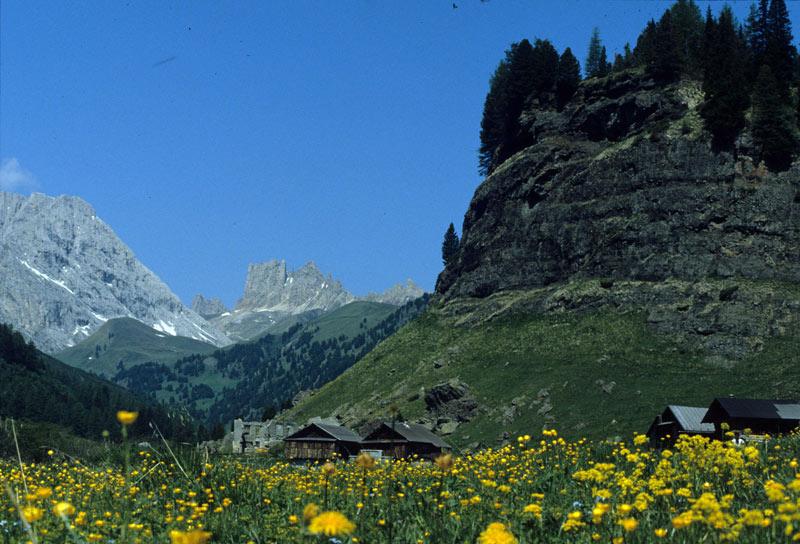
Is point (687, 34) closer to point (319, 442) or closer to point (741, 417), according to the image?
point (741, 417)

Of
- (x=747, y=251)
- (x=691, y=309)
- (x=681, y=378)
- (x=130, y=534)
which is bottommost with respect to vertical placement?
(x=130, y=534)

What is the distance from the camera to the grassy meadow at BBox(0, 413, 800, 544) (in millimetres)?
7102

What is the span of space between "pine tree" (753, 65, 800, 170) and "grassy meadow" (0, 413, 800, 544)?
91.4m

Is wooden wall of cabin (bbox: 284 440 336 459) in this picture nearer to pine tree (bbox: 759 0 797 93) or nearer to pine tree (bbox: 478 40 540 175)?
pine tree (bbox: 478 40 540 175)

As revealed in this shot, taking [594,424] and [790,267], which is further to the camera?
[790,267]

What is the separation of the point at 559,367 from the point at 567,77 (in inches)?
2467

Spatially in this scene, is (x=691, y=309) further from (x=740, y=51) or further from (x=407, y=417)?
(x=740, y=51)

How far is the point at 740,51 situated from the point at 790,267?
148 feet

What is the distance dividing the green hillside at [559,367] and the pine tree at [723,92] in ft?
76.8

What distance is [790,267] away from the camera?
289 feet

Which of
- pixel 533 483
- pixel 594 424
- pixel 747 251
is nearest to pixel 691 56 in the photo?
pixel 747 251

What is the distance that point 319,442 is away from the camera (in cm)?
8156

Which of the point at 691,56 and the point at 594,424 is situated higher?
the point at 691,56

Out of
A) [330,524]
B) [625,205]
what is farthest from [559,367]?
[330,524]
